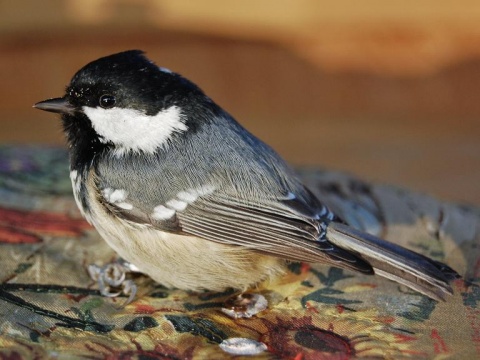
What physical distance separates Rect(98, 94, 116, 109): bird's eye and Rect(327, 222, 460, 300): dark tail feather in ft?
1.42

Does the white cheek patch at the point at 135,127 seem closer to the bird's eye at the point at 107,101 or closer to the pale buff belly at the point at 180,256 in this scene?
the bird's eye at the point at 107,101

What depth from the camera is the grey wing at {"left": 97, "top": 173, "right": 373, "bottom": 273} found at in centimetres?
112

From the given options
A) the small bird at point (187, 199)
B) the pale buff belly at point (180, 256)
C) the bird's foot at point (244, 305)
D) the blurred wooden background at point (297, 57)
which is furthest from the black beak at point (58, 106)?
the blurred wooden background at point (297, 57)

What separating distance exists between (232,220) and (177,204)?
0.32 ft

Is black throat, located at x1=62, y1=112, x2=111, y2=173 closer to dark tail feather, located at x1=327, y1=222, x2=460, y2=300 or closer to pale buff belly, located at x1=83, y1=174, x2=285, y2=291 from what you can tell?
pale buff belly, located at x1=83, y1=174, x2=285, y2=291

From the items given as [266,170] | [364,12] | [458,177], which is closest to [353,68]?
[364,12]

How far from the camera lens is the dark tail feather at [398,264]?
1.12 meters

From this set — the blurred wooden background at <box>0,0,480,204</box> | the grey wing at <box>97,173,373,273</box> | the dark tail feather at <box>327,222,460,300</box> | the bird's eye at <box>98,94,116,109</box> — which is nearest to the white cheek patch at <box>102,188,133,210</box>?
the grey wing at <box>97,173,373,273</box>

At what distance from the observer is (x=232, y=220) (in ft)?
3.71

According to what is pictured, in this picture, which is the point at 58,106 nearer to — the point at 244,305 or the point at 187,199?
the point at 187,199

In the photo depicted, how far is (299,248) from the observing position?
1.11 m

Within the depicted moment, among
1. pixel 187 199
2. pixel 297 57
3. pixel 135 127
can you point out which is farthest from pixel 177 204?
pixel 297 57

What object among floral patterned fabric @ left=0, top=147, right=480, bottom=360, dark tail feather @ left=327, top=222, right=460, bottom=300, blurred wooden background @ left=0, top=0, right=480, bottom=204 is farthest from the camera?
blurred wooden background @ left=0, top=0, right=480, bottom=204

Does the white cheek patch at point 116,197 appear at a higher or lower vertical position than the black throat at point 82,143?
lower
